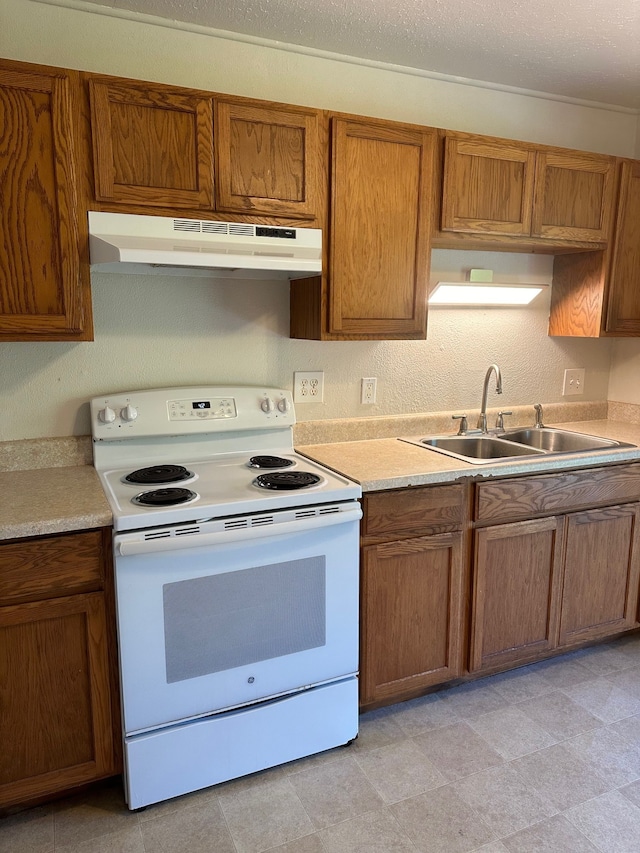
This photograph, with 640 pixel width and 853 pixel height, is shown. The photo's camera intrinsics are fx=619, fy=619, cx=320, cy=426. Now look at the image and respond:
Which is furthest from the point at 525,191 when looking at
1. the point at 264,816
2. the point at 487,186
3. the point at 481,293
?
the point at 264,816

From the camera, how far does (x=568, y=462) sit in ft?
7.67

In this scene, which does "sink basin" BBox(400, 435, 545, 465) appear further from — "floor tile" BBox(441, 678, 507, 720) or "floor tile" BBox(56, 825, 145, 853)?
"floor tile" BBox(56, 825, 145, 853)

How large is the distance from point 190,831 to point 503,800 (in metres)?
0.92

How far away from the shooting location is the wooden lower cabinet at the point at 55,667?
165 centimetres

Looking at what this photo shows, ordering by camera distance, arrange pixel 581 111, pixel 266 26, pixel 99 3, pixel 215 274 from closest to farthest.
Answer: pixel 99 3
pixel 266 26
pixel 215 274
pixel 581 111

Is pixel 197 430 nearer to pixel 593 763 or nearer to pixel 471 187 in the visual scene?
pixel 471 187

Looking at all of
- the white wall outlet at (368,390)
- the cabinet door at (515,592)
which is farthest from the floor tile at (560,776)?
the white wall outlet at (368,390)

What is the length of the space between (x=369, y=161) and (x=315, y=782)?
2.06 meters

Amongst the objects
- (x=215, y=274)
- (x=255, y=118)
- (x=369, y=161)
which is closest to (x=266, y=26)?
(x=255, y=118)

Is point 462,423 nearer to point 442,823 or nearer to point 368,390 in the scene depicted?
point 368,390

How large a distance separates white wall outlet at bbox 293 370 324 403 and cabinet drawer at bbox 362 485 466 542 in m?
0.64

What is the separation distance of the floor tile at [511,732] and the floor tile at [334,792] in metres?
0.49

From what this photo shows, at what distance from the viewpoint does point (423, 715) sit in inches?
89.3

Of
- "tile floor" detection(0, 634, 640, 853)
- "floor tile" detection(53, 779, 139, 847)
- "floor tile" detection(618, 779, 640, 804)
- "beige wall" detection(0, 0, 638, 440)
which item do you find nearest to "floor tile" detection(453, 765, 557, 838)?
"tile floor" detection(0, 634, 640, 853)
